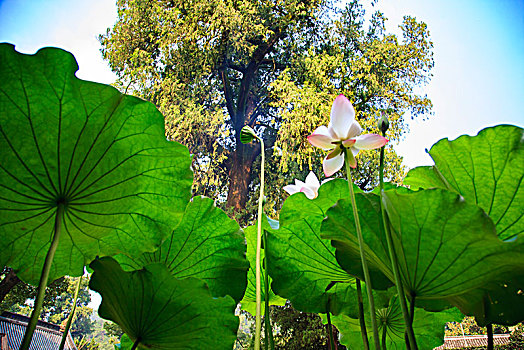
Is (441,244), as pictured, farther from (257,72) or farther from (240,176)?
(257,72)

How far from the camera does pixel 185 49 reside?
365cm

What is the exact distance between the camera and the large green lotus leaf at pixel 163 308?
23cm

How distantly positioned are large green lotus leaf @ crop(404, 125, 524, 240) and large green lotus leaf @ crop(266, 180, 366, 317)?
0.09 metres

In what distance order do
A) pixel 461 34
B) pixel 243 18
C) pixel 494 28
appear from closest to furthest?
pixel 243 18, pixel 494 28, pixel 461 34

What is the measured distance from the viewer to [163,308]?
249 mm

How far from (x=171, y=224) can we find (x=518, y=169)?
27cm

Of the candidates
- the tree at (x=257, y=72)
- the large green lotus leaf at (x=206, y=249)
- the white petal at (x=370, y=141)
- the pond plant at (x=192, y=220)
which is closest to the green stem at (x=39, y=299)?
the pond plant at (x=192, y=220)

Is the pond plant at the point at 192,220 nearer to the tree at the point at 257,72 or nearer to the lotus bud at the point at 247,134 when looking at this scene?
the lotus bud at the point at 247,134

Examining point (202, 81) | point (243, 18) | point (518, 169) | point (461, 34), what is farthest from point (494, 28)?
point (518, 169)

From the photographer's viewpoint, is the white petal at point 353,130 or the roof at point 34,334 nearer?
the white petal at point 353,130

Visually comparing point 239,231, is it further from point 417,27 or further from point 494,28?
point 494,28

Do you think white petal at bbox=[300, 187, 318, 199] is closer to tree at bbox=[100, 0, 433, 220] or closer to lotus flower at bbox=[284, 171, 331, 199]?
lotus flower at bbox=[284, 171, 331, 199]

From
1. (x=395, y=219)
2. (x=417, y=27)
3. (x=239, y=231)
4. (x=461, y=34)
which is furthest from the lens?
(x=461, y=34)

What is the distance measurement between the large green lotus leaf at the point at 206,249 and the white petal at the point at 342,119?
0.13m
